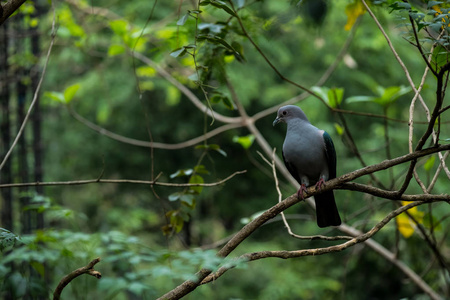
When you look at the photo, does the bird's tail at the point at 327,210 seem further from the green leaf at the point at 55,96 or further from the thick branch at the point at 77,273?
the green leaf at the point at 55,96

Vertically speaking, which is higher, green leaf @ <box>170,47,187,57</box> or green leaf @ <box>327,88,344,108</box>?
green leaf @ <box>170,47,187,57</box>

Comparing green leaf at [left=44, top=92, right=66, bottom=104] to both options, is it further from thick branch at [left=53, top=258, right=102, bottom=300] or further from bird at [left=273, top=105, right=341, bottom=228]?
thick branch at [left=53, top=258, right=102, bottom=300]

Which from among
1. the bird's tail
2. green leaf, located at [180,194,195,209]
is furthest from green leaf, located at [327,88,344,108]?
green leaf, located at [180,194,195,209]

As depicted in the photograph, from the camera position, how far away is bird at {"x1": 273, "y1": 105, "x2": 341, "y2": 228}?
2.60 m

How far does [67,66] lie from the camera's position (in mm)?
8531


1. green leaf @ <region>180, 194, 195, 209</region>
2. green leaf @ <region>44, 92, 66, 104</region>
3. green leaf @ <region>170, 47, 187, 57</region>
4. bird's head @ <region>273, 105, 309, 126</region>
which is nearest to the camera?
green leaf @ <region>170, 47, 187, 57</region>

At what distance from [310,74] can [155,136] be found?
271cm

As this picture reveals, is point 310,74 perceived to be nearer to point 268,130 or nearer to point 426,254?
point 268,130

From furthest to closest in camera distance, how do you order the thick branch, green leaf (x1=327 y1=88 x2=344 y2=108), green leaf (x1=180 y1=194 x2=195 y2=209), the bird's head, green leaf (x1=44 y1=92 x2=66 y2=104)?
1. green leaf (x1=44 y1=92 x2=66 y2=104)
2. the bird's head
3. green leaf (x1=327 y1=88 x2=344 y2=108)
4. green leaf (x1=180 y1=194 x2=195 y2=209)
5. the thick branch

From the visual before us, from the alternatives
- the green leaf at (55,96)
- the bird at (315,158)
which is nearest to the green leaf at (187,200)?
the bird at (315,158)

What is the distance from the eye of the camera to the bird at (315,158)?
2.60m

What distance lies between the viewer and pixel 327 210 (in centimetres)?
261

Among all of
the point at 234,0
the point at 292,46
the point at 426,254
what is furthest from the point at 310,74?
the point at 234,0

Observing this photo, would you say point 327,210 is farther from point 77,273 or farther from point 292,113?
point 77,273
